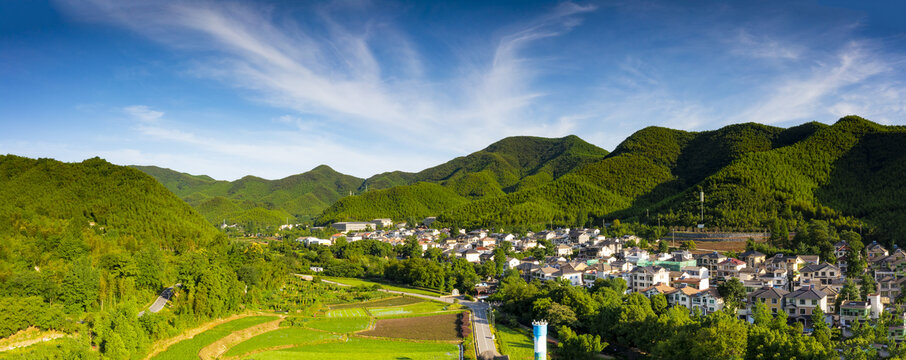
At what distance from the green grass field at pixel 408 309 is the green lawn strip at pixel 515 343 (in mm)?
7212

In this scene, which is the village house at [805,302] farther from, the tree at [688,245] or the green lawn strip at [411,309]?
the tree at [688,245]

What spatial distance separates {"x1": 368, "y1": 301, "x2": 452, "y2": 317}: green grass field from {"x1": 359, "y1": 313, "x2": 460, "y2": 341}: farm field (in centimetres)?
169

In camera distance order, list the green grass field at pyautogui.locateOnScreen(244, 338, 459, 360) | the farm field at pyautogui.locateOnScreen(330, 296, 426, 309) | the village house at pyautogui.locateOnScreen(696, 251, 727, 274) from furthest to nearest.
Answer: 1. the village house at pyautogui.locateOnScreen(696, 251, 727, 274)
2. the farm field at pyautogui.locateOnScreen(330, 296, 426, 309)
3. the green grass field at pyautogui.locateOnScreen(244, 338, 459, 360)

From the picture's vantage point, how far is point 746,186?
231 feet

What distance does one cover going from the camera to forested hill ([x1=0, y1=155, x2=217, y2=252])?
35.2 m

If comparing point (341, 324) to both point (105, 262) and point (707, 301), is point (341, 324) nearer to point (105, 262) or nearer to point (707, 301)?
point (105, 262)

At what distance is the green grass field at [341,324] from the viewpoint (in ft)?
111

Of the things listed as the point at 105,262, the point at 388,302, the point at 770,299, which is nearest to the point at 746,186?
the point at 770,299

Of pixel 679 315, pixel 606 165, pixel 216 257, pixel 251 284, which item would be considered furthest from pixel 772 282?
pixel 606 165

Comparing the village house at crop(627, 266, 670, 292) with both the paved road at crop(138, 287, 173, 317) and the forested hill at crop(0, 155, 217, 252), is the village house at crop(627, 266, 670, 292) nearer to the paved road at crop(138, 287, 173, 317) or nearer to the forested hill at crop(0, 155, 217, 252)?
the paved road at crop(138, 287, 173, 317)

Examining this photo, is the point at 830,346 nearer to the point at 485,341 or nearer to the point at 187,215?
the point at 485,341

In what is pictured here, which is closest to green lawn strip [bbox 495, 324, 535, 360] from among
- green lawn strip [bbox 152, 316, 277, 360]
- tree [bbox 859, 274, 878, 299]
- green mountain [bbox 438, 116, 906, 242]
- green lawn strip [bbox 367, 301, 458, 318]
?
green lawn strip [bbox 367, 301, 458, 318]

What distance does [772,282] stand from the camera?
39.3 m

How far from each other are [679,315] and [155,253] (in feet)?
113
